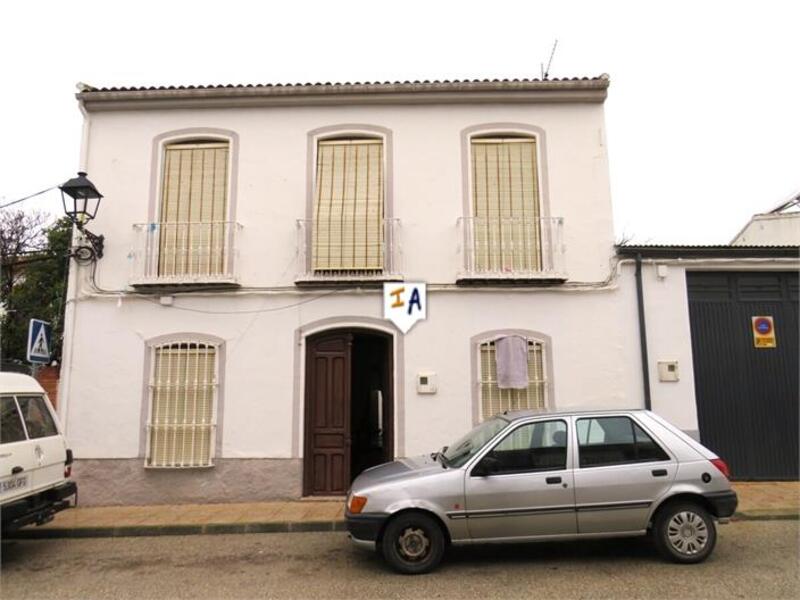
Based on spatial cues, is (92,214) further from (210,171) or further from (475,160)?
(475,160)

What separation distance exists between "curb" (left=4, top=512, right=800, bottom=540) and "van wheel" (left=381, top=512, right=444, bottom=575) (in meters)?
1.89

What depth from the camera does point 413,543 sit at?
17.2 ft

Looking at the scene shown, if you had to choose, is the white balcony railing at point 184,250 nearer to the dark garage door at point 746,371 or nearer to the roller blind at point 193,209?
the roller blind at point 193,209

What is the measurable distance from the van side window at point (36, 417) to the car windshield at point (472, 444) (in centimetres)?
448

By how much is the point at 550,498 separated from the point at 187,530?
4438 millimetres

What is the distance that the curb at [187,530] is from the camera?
22.7 feet

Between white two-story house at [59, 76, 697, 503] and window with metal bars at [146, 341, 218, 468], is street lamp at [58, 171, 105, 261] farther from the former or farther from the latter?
window with metal bars at [146, 341, 218, 468]

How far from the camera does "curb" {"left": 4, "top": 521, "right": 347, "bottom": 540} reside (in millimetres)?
6914

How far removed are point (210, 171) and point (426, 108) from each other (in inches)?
142

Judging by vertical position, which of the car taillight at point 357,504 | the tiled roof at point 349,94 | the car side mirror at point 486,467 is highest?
the tiled roof at point 349,94

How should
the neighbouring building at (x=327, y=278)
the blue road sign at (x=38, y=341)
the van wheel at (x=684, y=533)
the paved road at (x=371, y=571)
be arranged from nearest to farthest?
the paved road at (x=371, y=571)
the van wheel at (x=684, y=533)
the blue road sign at (x=38, y=341)
the neighbouring building at (x=327, y=278)

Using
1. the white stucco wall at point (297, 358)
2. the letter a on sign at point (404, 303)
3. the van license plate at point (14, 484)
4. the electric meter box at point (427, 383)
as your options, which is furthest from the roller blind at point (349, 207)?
the van license plate at point (14, 484)

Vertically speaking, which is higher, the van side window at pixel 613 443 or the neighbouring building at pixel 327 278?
the neighbouring building at pixel 327 278

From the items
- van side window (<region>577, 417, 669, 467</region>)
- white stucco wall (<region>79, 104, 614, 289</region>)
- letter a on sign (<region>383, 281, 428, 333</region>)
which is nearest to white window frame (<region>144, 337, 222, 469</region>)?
white stucco wall (<region>79, 104, 614, 289</region>)
